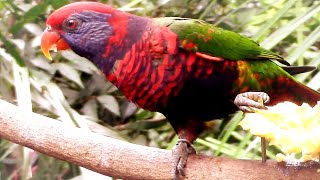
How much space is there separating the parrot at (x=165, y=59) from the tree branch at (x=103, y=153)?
35 mm

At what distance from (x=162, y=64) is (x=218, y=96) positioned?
129 mm

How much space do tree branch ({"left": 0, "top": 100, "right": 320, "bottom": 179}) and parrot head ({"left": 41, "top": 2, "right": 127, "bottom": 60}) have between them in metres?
0.14

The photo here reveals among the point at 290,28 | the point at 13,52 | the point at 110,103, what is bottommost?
the point at 110,103

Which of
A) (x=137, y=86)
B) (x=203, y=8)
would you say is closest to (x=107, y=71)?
(x=137, y=86)

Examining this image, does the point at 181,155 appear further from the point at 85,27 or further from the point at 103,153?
the point at 85,27

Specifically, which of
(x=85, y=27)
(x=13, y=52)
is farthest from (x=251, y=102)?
(x=13, y=52)

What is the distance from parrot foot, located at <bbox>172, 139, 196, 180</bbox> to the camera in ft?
3.16

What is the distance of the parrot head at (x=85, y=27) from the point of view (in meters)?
1.04

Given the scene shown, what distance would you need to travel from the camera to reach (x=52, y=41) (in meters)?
1.06

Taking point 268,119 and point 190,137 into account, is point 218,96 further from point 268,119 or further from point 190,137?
point 268,119

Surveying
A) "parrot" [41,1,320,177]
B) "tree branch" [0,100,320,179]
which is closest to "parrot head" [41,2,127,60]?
"parrot" [41,1,320,177]

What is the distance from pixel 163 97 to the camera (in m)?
1.05

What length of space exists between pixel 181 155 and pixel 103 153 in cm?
14

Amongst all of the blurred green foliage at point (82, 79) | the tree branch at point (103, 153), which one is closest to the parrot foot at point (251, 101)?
the tree branch at point (103, 153)
